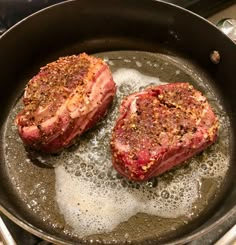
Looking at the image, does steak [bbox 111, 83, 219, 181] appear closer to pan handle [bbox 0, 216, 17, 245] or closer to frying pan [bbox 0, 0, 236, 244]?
frying pan [bbox 0, 0, 236, 244]

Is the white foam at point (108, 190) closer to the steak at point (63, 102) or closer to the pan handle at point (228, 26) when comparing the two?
the steak at point (63, 102)

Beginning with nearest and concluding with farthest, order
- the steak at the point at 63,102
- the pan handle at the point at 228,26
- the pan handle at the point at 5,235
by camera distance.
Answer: the pan handle at the point at 5,235, the steak at the point at 63,102, the pan handle at the point at 228,26

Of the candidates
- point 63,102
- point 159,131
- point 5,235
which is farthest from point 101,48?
point 5,235

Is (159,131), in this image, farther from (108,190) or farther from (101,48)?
(101,48)

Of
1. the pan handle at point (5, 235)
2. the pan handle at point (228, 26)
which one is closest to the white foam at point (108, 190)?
the pan handle at point (5, 235)

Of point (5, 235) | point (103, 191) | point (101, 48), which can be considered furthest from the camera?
point (101, 48)

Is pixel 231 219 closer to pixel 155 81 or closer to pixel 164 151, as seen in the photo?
pixel 164 151

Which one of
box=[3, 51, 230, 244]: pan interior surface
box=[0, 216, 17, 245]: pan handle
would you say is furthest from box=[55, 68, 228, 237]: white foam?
box=[0, 216, 17, 245]: pan handle
